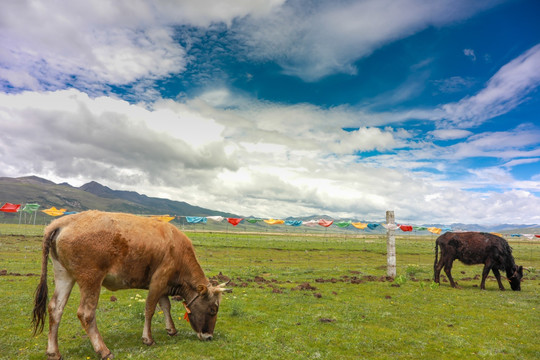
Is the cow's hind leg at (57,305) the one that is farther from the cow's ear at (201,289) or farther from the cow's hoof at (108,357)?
the cow's ear at (201,289)

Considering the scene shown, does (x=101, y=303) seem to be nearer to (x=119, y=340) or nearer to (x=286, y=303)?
(x=119, y=340)

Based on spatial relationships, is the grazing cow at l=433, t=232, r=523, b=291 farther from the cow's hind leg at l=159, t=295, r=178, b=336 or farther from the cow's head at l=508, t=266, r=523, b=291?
the cow's hind leg at l=159, t=295, r=178, b=336

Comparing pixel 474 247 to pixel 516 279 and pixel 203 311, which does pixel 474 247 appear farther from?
pixel 203 311

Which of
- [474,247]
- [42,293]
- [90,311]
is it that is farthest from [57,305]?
[474,247]

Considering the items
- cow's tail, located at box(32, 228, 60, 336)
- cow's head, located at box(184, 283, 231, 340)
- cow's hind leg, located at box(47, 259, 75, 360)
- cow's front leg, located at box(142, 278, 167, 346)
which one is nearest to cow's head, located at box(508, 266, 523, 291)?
cow's head, located at box(184, 283, 231, 340)

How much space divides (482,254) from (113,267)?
25.3 m

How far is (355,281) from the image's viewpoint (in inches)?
911

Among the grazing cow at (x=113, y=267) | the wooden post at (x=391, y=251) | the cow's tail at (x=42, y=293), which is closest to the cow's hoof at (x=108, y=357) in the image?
the grazing cow at (x=113, y=267)

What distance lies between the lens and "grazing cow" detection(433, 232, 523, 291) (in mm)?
22219

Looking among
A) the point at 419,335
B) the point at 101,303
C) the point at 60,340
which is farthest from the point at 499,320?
the point at 101,303

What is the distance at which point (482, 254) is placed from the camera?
2280cm

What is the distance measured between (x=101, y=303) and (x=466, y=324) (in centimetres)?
1741

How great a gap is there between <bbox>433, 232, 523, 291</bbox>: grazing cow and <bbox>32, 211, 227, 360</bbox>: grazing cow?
20037 mm

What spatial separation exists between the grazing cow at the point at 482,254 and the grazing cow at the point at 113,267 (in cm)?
2004
